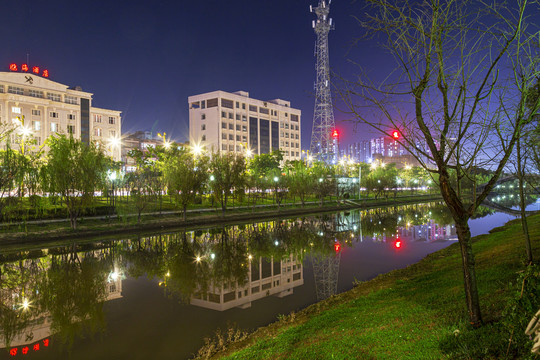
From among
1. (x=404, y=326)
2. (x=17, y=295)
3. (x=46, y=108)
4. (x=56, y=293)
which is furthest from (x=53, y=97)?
(x=404, y=326)

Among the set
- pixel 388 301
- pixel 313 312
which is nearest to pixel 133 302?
pixel 313 312

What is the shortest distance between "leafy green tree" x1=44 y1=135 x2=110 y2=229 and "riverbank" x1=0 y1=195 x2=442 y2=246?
1.38 metres

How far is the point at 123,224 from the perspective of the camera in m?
35.2

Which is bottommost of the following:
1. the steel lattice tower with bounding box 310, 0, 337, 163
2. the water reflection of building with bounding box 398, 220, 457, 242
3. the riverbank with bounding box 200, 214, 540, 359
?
the water reflection of building with bounding box 398, 220, 457, 242

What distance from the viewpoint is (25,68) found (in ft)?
289

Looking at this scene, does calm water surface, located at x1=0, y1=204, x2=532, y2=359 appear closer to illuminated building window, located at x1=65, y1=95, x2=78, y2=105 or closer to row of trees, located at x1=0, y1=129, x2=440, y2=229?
row of trees, located at x1=0, y1=129, x2=440, y2=229

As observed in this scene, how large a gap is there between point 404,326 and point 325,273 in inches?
442

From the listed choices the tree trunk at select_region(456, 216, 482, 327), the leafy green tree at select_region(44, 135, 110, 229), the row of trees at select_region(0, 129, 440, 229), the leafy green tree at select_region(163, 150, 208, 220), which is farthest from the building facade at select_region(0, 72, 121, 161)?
the tree trunk at select_region(456, 216, 482, 327)

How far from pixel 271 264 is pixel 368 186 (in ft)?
205

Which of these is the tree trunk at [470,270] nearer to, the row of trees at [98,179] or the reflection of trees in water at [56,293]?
the reflection of trees in water at [56,293]

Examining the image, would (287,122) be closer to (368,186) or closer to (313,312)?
(368,186)

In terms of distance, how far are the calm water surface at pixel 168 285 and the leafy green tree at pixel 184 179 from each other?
356 inches

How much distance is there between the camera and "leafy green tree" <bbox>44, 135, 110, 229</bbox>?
1272 inches

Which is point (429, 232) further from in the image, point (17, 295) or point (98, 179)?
point (98, 179)
